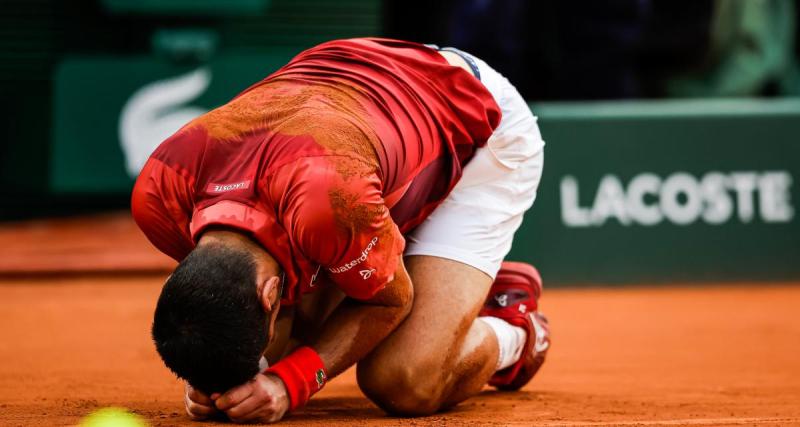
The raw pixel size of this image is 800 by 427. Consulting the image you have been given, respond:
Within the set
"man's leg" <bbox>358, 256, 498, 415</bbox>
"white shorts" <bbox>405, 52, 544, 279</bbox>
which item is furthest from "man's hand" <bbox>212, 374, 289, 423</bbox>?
"white shorts" <bbox>405, 52, 544, 279</bbox>

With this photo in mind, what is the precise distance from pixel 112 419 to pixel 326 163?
1034 millimetres

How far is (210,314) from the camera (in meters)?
2.79

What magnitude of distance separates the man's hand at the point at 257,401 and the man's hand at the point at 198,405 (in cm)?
5

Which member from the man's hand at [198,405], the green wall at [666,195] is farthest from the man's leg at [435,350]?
the green wall at [666,195]

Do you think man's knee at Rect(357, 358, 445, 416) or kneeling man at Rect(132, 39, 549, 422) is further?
man's knee at Rect(357, 358, 445, 416)

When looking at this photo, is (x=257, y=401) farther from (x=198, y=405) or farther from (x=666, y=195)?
(x=666, y=195)

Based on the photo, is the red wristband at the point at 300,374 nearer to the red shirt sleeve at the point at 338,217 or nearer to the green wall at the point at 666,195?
the red shirt sleeve at the point at 338,217

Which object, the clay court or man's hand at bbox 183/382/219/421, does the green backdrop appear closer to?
the clay court

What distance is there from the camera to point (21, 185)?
868 centimetres

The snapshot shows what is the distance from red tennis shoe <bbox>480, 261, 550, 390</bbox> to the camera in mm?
3869

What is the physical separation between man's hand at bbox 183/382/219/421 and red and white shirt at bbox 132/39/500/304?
34 cm

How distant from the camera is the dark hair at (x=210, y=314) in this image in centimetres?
280

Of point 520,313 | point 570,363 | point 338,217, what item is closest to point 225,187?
point 338,217

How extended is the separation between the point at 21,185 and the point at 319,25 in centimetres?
252
